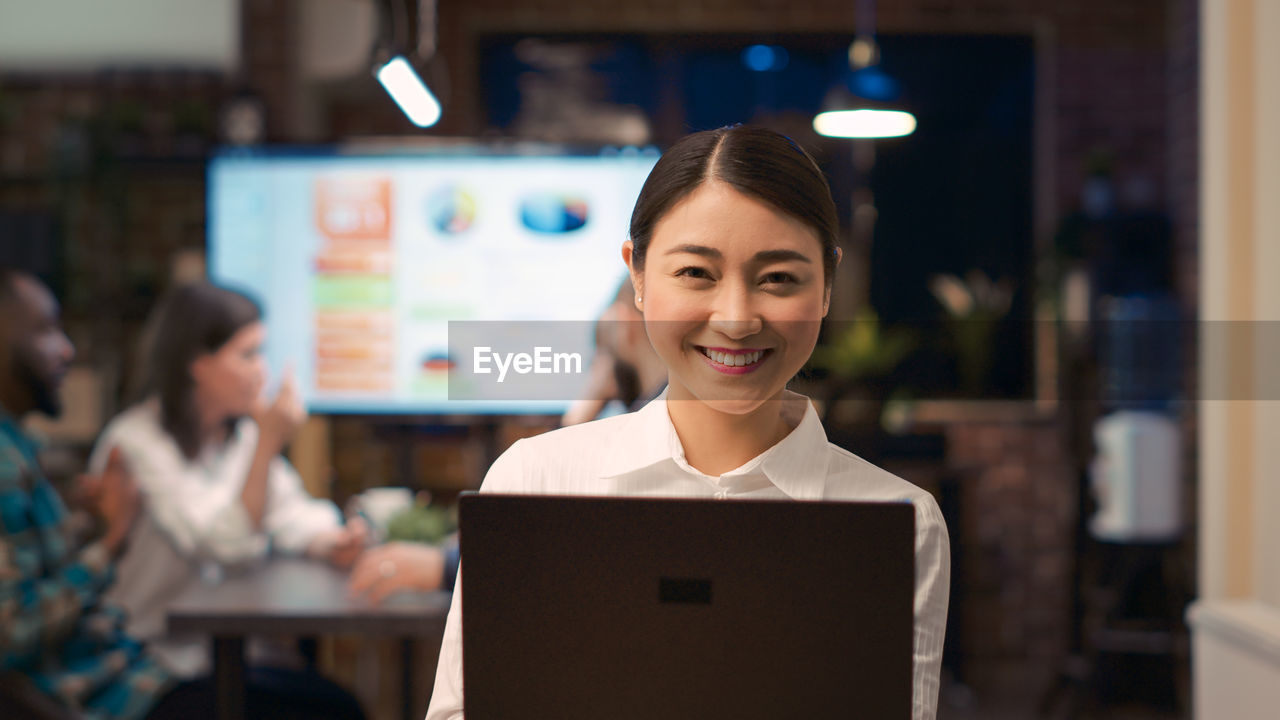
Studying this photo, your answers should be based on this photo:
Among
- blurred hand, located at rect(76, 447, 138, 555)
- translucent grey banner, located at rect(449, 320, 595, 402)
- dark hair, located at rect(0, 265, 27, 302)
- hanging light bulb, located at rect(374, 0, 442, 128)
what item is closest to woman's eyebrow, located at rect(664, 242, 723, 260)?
translucent grey banner, located at rect(449, 320, 595, 402)

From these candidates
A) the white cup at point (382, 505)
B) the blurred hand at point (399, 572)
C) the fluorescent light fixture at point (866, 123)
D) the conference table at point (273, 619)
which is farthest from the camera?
the white cup at point (382, 505)

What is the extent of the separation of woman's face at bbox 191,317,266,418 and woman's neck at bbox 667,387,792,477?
176 cm

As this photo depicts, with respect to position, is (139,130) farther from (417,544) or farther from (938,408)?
(938,408)

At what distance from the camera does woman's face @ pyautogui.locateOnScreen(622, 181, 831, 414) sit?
0.67m

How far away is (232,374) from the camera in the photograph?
2.20 metres

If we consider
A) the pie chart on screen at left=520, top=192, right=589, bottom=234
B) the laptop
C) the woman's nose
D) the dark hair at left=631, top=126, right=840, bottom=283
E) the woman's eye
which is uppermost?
the pie chart on screen at left=520, top=192, right=589, bottom=234

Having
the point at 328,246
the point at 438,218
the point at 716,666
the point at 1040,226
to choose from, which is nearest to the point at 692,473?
the point at 716,666

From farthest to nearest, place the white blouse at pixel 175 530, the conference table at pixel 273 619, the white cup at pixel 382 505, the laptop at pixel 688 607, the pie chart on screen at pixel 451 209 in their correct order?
the pie chart on screen at pixel 451 209 < the white blouse at pixel 175 530 < the white cup at pixel 382 505 < the conference table at pixel 273 619 < the laptop at pixel 688 607

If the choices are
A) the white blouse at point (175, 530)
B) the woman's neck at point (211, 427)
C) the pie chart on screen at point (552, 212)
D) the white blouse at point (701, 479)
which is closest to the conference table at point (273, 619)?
the white blouse at point (175, 530)

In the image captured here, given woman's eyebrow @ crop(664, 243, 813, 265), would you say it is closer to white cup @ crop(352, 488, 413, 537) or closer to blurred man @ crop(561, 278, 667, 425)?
blurred man @ crop(561, 278, 667, 425)

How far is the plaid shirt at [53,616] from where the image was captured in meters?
1.69

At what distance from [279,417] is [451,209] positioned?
595 millimetres

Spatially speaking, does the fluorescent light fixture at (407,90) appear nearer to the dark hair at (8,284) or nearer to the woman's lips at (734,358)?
the woman's lips at (734,358)

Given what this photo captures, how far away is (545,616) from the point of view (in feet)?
2.12
